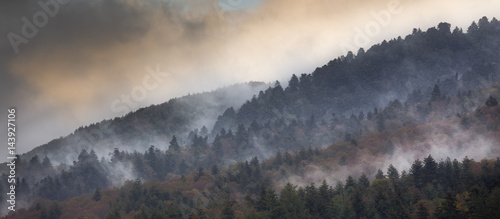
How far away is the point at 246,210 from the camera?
172625mm

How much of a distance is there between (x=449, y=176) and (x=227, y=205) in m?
65.1

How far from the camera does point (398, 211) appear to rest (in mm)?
150250

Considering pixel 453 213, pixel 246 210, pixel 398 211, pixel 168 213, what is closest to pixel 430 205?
pixel 398 211

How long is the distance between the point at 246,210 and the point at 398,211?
44.6m

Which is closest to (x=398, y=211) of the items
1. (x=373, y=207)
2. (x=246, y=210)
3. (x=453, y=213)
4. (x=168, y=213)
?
(x=373, y=207)

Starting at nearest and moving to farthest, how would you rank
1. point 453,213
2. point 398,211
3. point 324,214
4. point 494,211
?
point 494,211
point 453,213
point 398,211
point 324,214

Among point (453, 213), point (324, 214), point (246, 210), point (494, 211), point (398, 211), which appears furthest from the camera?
point (246, 210)

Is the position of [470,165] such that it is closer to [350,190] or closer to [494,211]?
[350,190]

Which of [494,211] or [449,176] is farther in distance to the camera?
[449,176]

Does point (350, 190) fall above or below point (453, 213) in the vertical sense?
above

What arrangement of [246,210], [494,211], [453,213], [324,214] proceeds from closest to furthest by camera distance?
[494,211] → [453,213] → [324,214] → [246,210]

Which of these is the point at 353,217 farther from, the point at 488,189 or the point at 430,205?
the point at 488,189

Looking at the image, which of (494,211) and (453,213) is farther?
(453,213)

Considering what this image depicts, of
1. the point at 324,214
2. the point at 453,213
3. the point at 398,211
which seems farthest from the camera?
the point at 324,214
